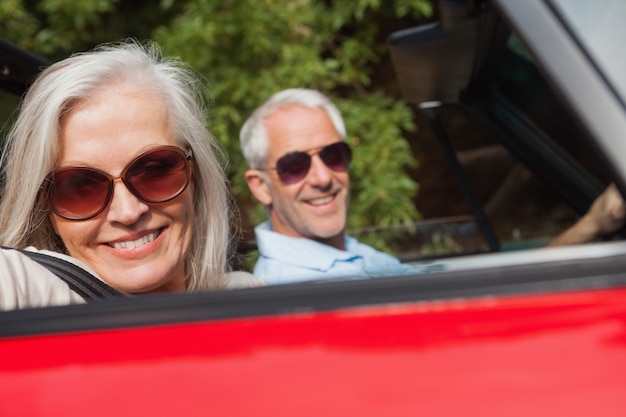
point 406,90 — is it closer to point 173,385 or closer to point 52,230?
point 52,230

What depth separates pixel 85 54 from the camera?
5.99 feet

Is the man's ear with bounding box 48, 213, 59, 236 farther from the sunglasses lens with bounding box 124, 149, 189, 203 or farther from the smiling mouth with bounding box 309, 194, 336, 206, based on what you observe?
the smiling mouth with bounding box 309, 194, 336, 206

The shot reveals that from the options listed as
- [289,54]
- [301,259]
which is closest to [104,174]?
[301,259]

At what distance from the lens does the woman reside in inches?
62.6

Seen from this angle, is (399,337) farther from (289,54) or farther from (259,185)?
(289,54)

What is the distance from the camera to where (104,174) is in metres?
1.57

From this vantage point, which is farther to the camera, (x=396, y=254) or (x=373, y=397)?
(x=396, y=254)

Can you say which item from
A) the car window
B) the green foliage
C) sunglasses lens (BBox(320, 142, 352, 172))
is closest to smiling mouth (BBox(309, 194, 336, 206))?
sunglasses lens (BBox(320, 142, 352, 172))

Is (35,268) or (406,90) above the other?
(35,268)

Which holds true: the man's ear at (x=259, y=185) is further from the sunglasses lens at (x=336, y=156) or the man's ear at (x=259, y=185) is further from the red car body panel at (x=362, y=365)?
the red car body panel at (x=362, y=365)

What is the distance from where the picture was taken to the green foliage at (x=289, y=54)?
16.4 feet

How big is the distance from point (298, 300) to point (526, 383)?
0.94 ft

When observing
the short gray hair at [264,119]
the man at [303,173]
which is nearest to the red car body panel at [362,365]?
the man at [303,173]

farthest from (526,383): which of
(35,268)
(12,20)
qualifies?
(12,20)
